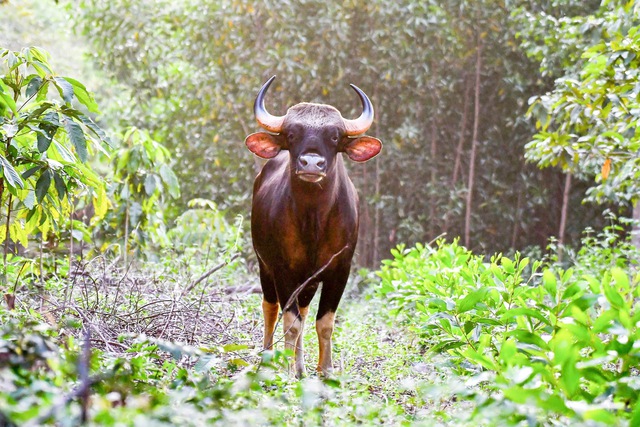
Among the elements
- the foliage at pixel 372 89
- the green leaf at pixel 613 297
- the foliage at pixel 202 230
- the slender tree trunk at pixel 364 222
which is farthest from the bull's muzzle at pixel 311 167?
the slender tree trunk at pixel 364 222

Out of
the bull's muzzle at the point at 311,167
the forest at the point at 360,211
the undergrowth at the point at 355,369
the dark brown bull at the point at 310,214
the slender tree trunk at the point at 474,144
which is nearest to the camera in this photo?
the undergrowth at the point at 355,369

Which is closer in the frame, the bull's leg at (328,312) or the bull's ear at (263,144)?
the bull's leg at (328,312)

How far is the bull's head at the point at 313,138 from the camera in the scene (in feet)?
14.6

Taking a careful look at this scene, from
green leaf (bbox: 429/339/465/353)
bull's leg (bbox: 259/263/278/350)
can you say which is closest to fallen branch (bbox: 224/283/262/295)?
bull's leg (bbox: 259/263/278/350)

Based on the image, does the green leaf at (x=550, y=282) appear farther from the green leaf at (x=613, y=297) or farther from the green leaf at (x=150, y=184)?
the green leaf at (x=150, y=184)

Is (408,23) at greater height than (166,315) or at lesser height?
greater

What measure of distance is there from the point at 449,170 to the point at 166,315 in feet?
34.2

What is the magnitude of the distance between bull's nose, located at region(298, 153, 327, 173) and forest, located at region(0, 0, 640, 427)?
35.2 inches

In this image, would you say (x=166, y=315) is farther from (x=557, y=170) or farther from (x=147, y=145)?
(x=557, y=170)

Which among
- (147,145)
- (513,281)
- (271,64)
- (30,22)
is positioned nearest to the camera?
(513,281)

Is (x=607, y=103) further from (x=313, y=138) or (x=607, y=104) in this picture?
(x=313, y=138)

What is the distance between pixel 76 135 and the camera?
12.7ft

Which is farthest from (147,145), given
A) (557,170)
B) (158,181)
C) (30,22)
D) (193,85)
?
(30,22)

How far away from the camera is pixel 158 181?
7949mm
